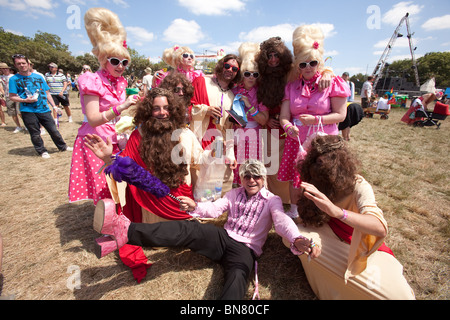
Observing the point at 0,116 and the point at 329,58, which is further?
the point at 0,116

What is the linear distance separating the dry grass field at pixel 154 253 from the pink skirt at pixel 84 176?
61 cm

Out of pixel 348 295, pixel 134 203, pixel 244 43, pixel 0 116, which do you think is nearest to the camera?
pixel 348 295

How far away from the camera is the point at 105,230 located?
162 cm

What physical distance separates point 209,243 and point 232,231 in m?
0.27

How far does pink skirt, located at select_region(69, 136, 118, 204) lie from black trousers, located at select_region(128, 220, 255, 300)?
987mm

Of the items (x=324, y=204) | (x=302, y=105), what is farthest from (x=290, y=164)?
(x=324, y=204)

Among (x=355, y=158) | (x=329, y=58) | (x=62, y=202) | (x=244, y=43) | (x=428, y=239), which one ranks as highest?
(x=244, y=43)

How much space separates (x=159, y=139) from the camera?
84.4 inches

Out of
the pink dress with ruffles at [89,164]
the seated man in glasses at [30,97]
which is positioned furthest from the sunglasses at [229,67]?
the seated man in glasses at [30,97]

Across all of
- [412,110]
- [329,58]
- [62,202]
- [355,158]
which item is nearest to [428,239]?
[355,158]

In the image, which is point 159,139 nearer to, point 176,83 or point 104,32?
point 176,83

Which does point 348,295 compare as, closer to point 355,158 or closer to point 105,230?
point 355,158

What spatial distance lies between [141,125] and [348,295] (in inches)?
90.7

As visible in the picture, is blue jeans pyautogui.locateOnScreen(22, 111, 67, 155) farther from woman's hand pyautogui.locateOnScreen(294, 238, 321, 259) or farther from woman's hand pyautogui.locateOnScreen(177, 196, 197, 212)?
woman's hand pyautogui.locateOnScreen(294, 238, 321, 259)
